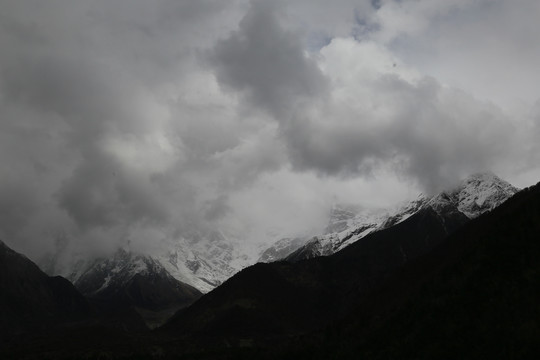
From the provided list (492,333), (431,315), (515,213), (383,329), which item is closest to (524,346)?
(492,333)

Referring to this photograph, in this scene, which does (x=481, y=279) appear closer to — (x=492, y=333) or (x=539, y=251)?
(x=539, y=251)

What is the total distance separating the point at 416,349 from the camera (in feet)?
465

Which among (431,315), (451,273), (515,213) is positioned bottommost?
(431,315)

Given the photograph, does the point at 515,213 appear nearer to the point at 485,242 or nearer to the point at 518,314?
the point at 485,242

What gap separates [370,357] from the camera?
159m

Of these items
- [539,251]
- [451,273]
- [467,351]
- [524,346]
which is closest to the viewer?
[524,346]

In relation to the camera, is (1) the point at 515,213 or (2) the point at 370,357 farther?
(1) the point at 515,213

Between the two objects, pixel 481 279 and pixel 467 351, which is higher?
pixel 481 279

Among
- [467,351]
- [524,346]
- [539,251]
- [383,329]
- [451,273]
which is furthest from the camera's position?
[451,273]

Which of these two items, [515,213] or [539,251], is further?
[515,213]

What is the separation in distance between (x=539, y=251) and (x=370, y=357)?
56867 mm

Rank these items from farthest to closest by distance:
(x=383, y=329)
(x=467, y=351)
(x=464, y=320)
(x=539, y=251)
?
1. (x=383, y=329)
2. (x=539, y=251)
3. (x=464, y=320)
4. (x=467, y=351)

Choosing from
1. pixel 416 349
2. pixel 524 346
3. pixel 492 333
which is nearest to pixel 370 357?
pixel 416 349

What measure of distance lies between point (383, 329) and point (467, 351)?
55858 mm
